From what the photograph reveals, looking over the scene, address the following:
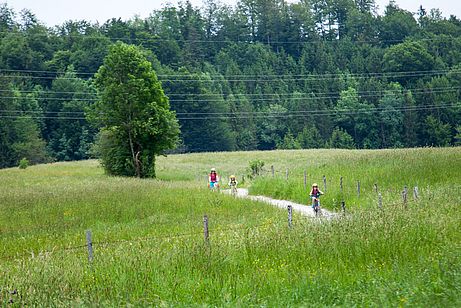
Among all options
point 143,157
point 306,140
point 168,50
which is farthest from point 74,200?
point 168,50

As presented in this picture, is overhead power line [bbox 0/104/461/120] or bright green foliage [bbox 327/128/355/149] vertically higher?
overhead power line [bbox 0/104/461/120]

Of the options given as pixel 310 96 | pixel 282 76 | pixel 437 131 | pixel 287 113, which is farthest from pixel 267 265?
pixel 282 76

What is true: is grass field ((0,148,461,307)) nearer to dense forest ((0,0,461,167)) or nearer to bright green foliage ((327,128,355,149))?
dense forest ((0,0,461,167))

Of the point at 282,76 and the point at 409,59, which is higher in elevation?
the point at 409,59

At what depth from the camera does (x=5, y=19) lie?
136 meters

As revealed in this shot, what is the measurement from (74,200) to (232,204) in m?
6.79

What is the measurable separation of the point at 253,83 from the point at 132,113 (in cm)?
8333

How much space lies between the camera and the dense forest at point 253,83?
92125 mm

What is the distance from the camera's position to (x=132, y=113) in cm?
4300

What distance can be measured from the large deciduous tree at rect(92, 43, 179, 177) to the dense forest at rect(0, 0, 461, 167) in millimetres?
43032

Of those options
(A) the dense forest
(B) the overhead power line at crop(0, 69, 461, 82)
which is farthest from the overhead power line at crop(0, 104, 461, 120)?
(B) the overhead power line at crop(0, 69, 461, 82)

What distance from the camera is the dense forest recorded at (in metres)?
92.1

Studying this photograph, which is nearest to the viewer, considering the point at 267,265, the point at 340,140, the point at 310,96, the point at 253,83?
the point at 267,265

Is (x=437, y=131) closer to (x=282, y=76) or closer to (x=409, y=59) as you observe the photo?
(x=409, y=59)
